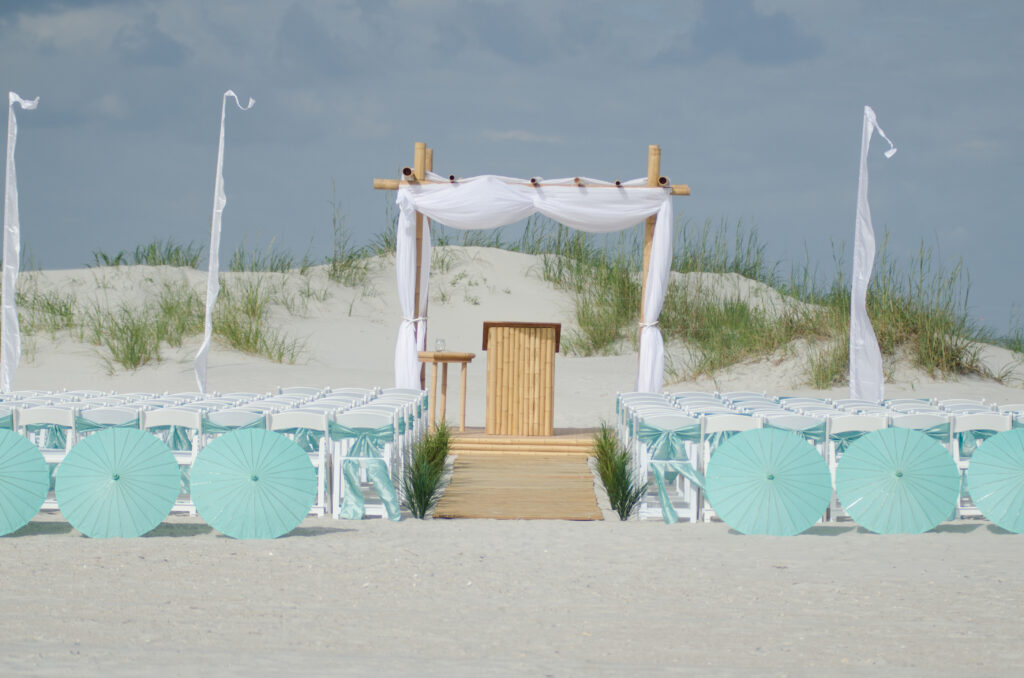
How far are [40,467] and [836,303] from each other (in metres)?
12.9

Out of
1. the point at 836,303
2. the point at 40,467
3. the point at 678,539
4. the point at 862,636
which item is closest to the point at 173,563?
the point at 40,467

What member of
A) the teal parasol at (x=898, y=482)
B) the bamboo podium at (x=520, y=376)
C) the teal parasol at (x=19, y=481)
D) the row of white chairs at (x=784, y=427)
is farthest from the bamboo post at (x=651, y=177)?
the teal parasol at (x=19, y=481)

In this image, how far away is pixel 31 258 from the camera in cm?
2088

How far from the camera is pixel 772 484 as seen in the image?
266 inches

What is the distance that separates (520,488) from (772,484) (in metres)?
2.46

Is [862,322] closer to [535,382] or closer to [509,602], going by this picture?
[535,382]

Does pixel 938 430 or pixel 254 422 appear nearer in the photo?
pixel 254 422

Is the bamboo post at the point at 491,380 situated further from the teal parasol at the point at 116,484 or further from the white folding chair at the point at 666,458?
the teal parasol at the point at 116,484

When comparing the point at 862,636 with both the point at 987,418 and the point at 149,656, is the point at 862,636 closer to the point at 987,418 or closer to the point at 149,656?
the point at 149,656

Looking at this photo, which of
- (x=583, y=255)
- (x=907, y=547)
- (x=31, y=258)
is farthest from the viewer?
(x=583, y=255)

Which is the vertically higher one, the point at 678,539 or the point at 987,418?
the point at 987,418

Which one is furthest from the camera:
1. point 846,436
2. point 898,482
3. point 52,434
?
point 52,434

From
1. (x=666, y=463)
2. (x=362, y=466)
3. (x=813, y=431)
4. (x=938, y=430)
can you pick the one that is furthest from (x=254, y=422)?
(x=938, y=430)

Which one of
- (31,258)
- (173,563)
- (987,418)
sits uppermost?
(31,258)
